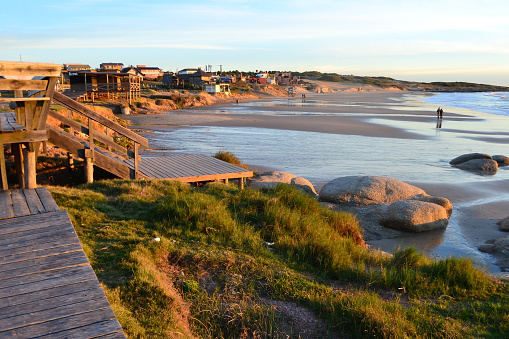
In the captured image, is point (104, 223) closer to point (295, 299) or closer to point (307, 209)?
point (295, 299)

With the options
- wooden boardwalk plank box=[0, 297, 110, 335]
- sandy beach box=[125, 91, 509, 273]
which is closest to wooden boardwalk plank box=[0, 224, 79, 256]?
wooden boardwalk plank box=[0, 297, 110, 335]

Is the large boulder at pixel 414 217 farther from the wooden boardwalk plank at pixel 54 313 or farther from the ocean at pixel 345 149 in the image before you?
the wooden boardwalk plank at pixel 54 313

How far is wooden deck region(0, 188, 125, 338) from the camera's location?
112 inches

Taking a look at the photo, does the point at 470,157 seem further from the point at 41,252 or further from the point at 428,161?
the point at 41,252

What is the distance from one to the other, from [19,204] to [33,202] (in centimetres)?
16

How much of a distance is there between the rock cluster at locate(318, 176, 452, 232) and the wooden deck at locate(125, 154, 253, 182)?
2.54 meters

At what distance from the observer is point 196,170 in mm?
10273

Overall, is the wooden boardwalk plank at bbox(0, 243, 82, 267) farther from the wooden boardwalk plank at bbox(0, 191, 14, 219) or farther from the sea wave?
the sea wave

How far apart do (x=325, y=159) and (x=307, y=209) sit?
10.2 metres

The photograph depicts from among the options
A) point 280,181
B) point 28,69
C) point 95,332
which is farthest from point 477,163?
point 95,332

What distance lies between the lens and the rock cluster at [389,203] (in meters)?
A: 9.32

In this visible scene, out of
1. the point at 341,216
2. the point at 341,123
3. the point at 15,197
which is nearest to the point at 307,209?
the point at 341,216

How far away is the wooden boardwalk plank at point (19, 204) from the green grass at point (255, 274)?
26.3 inches

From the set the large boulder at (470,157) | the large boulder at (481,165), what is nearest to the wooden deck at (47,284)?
the large boulder at (481,165)
